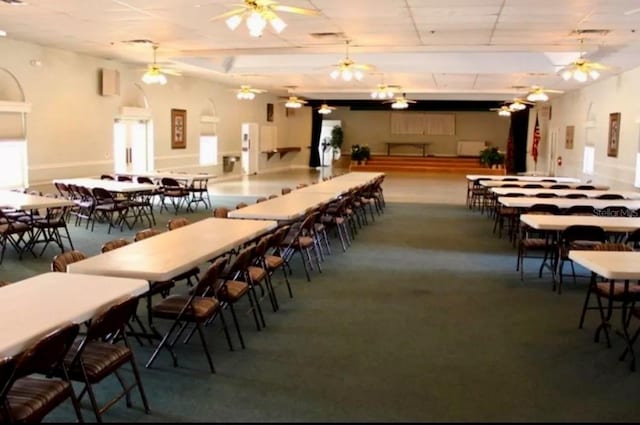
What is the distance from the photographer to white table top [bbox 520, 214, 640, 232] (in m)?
6.36

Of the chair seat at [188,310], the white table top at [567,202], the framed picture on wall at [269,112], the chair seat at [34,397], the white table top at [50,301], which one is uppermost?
the framed picture on wall at [269,112]

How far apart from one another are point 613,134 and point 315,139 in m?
16.4

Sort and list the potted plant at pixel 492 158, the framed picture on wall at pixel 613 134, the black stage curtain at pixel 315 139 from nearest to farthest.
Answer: the framed picture on wall at pixel 613 134
the potted plant at pixel 492 158
the black stage curtain at pixel 315 139

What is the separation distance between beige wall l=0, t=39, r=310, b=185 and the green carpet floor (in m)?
5.25

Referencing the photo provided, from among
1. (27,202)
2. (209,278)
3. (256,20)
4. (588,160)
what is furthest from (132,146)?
(588,160)

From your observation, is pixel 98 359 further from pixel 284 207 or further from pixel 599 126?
pixel 599 126

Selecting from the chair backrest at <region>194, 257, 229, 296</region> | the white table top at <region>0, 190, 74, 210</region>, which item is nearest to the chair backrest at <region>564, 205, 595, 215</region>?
the chair backrest at <region>194, 257, 229, 296</region>

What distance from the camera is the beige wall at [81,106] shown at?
11102 mm

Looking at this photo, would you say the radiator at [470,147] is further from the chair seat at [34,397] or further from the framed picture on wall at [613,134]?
the chair seat at [34,397]

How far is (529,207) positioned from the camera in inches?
320

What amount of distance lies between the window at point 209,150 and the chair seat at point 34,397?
15.9m

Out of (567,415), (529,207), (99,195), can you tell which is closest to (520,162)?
(529,207)

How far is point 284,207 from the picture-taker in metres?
7.36

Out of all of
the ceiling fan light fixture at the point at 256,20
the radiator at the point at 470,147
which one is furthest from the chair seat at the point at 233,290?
the radiator at the point at 470,147
